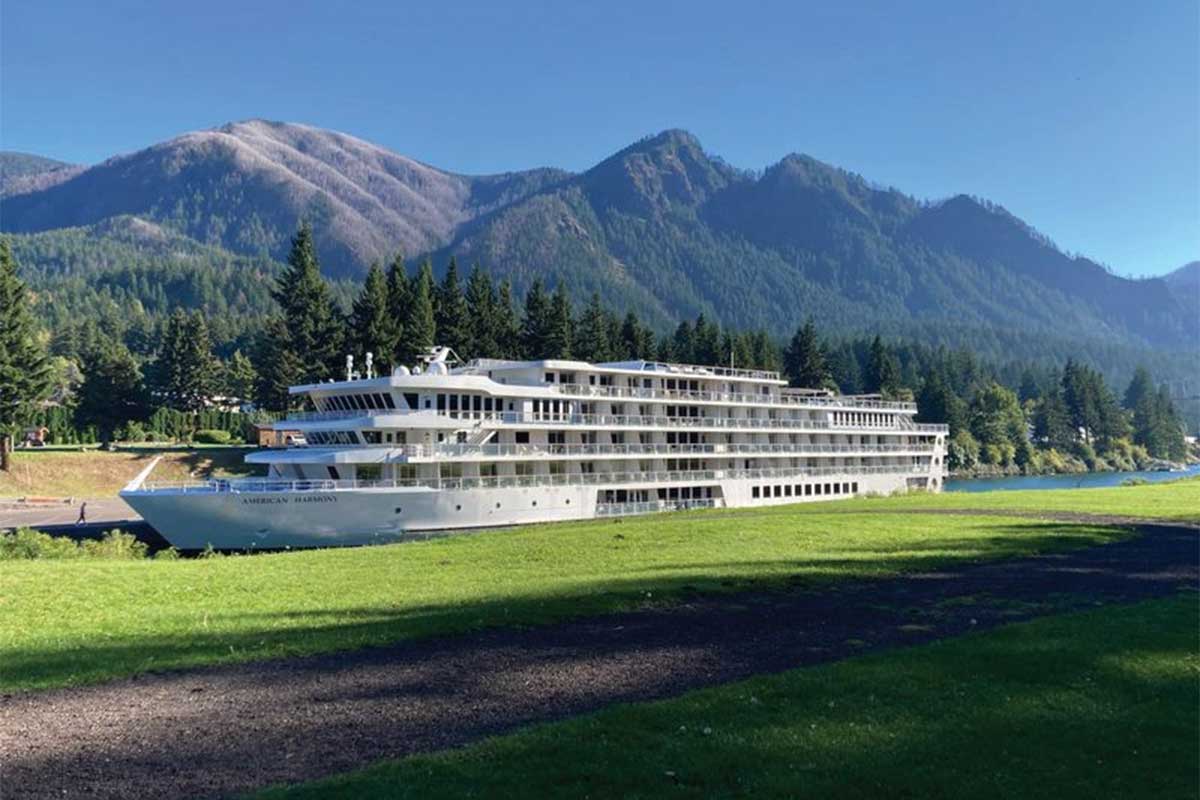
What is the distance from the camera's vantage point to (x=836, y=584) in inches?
613

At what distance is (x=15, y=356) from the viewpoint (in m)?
56.6

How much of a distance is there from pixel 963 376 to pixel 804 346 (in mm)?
77305

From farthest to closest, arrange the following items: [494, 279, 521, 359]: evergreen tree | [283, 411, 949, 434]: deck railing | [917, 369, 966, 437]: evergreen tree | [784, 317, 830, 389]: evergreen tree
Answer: [917, 369, 966, 437]: evergreen tree < [784, 317, 830, 389]: evergreen tree < [494, 279, 521, 359]: evergreen tree < [283, 411, 949, 434]: deck railing

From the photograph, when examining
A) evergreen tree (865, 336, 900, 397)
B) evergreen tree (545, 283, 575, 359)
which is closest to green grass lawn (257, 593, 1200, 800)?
evergreen tree (545, 283, 575, 359)

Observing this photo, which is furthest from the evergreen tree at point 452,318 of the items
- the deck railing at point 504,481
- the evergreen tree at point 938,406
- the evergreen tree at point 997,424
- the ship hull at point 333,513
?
the evergreen tree at point 997,424

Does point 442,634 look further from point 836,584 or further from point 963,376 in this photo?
point 963,376

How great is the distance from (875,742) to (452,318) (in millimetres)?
64280

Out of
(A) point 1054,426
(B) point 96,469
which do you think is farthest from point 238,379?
(A) point 1054,426

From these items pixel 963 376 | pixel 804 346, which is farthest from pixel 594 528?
pixel 963 376

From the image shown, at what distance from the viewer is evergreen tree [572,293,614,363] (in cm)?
8171

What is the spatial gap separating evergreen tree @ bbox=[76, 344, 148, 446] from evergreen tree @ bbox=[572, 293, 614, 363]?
133 feet

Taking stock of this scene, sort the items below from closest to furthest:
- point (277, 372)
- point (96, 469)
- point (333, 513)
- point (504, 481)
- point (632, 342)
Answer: point (333, 513) → point (504, 481) → point (96, 469) → point (277, 372) → point (632, 342)

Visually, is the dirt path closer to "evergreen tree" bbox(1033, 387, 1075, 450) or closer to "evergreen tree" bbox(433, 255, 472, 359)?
"evergreen tree" bbox(433, 255, 472, 359)

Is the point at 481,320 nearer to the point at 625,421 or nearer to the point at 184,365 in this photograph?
the point at 625,421
